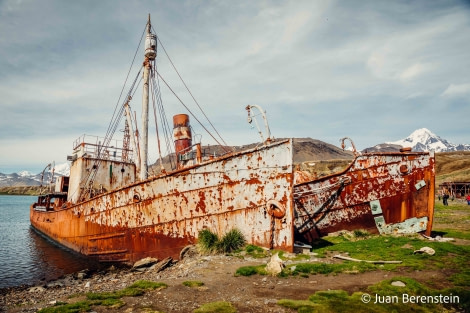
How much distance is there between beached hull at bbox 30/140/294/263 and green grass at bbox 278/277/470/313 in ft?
12.6

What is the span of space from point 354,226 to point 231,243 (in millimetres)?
6384

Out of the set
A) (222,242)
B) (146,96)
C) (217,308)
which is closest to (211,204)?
(222,242)

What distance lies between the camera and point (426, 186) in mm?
12156

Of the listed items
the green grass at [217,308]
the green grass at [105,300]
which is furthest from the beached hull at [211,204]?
the green grass at [217,308]

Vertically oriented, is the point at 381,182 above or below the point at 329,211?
above

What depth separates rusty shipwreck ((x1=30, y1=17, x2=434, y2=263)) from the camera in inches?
396

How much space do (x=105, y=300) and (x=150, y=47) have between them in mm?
13355

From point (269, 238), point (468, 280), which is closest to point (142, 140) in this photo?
point (269, 238)

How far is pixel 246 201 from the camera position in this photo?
33.5ft

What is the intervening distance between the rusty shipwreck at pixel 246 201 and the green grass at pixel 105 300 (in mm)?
3772

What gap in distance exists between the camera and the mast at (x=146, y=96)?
14.2 metres

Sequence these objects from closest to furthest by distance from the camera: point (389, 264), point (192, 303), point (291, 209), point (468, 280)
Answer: point (192, 303), point (468, 280), point (389, 264), point (291, 209)

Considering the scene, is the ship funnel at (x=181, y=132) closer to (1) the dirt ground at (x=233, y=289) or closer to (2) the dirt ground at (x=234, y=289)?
(2) the dirt ground at (x=234, y=289)

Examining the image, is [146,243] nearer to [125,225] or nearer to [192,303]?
[125,225]
